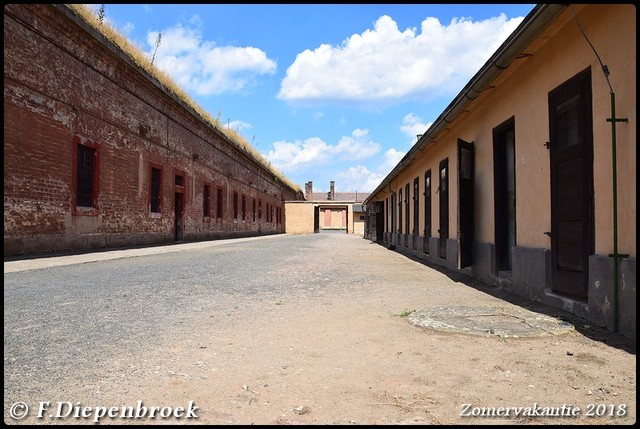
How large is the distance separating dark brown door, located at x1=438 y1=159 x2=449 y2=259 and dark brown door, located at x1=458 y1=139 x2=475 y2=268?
232 centimetres

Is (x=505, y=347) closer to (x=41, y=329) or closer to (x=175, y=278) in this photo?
(x=41, y=329)

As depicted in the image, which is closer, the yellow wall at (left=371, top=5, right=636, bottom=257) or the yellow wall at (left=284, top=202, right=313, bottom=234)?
the yellow wall at (left=371, top=5, right=636, bottom=257)

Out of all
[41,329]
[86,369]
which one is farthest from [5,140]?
[86,369]

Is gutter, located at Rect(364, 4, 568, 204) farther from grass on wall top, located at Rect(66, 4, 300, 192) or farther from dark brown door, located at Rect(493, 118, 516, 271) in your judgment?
grass on wall top, located at Rect(66, 4, 300, 192)

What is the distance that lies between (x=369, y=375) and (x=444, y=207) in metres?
8.79

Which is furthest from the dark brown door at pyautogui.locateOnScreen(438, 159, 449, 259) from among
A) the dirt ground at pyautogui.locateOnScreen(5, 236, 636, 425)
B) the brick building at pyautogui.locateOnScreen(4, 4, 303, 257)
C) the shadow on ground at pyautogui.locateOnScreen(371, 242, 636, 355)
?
the brick building at pyautogui.locateOnScreen(4, 4, 303, 257)

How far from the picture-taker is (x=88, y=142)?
14328 millimetres

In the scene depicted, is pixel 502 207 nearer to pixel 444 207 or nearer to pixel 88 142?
pixel 444 207

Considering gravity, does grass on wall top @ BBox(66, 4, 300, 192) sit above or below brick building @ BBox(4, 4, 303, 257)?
above

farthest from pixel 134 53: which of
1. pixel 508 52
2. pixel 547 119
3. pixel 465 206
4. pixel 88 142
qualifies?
pixel 547 119

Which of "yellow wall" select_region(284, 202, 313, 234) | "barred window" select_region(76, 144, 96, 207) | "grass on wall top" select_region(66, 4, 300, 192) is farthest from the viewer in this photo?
"yellow wall" select_region(284, 202, 313, 234)

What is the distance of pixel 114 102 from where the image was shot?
52.1 ft

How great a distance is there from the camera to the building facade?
3.99 meters

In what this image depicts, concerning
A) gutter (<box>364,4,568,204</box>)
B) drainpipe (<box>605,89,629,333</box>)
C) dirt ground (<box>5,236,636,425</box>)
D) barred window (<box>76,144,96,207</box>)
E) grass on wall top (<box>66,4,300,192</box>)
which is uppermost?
grass on wall top (<box>66,4,300,192</box>)
